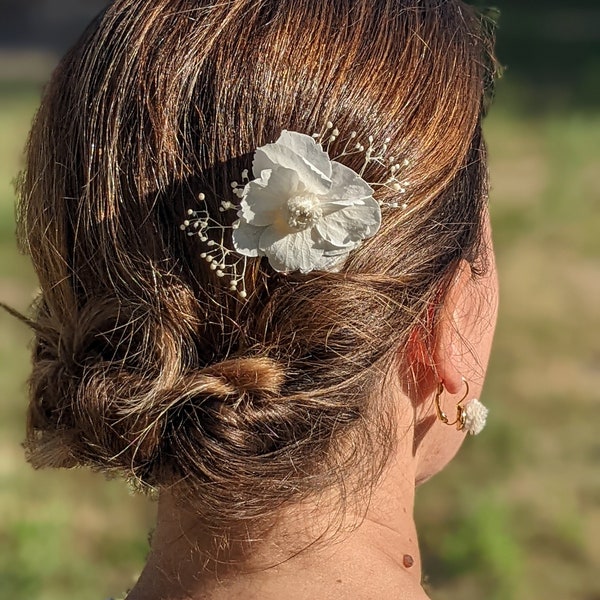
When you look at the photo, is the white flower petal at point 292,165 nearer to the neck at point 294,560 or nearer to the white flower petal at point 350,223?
the white flower petal at point 350,223

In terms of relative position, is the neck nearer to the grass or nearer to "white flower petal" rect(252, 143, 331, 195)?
"white flower petal" rect(252, 143, 331, 195)

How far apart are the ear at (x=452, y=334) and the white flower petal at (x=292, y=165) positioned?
267 mm

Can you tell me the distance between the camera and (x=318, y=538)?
50.8 inches

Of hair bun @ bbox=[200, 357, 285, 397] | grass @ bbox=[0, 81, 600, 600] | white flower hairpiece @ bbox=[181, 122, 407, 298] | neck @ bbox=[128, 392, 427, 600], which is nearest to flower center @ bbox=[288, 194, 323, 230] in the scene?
white flower hairpiece @ bbox=[181, 122, 407, 298]

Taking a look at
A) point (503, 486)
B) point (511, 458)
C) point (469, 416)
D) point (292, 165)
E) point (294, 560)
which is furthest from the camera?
point (511, 458)

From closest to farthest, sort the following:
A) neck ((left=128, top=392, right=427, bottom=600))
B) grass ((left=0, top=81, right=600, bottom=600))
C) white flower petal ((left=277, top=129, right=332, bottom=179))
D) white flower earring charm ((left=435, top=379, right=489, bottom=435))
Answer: white flower petal ((left=277, top=129, right=332, bottom=179))
neck ((left=128, top=392, right=427, bottom=600))
white flower earring charm ((left=435, top=379, right=489, bottom=435))
grass ((left=0, top=81, right=600, bottom=600))

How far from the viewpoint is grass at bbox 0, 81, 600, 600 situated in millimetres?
3484

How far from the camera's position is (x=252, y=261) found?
121 cm

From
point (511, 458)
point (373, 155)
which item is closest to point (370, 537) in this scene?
point (373, 155)

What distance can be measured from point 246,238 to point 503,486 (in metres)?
3.13

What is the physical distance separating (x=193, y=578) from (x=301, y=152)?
0.63 meters

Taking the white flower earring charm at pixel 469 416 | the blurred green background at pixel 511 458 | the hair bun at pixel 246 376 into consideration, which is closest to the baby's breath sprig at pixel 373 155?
the hair bun at pixel 246 376

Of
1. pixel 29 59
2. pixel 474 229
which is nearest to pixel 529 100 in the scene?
pixel 29 59

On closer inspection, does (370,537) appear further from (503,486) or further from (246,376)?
(503,486)
